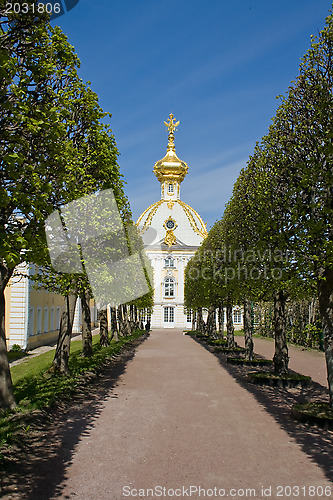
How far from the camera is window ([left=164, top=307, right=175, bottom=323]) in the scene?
72625 millimetres

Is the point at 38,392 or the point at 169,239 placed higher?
the point at 169,239

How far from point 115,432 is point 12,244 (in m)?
4.70

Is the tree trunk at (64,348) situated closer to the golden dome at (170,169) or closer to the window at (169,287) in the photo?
the window at (169,287)

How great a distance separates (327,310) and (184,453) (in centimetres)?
554

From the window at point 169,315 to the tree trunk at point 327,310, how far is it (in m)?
61.5

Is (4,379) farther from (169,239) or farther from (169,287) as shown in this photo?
(169,239)

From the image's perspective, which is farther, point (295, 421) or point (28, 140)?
point (295, 421)

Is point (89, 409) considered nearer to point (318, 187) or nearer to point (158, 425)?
point (158, 425)

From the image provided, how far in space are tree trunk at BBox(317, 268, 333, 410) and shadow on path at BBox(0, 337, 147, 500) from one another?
239 inches

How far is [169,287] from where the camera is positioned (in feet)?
240

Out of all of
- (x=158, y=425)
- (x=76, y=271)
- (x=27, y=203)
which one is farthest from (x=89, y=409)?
(x=27, y=203)

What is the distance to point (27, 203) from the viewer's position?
817cm

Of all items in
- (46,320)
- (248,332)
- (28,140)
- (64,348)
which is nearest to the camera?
(28,140)

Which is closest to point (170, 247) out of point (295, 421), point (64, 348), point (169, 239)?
point (169, 239)
